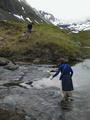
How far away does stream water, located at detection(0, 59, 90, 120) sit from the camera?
20.7 metres

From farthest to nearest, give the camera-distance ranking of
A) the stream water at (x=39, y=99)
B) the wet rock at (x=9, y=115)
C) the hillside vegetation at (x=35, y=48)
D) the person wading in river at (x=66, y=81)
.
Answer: the hillside vegetation at (x=35, y=48)
the person wading in river at (x=66, y=81)
the stream water at (x=39, y=99)
the wet rock at (x=9, y=115)

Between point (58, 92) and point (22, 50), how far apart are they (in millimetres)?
31956

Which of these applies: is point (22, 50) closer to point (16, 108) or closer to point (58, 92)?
point (58, 92)

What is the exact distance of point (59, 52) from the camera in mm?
59219

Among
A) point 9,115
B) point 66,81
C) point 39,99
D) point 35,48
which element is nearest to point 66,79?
point 66,81

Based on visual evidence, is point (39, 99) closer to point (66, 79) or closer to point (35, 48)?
point (66, 79)

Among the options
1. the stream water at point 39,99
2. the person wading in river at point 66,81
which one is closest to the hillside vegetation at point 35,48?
the stream water at point 39,99

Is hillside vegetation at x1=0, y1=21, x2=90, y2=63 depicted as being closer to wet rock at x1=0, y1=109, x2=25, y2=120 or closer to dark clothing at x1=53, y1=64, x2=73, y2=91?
dark clothing at x1=53, y1=64, x2=73, y2=91

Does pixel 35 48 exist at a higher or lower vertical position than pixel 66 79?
higher

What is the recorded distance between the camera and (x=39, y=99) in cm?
2545

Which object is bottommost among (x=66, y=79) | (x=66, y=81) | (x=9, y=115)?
(x=9, y=115)

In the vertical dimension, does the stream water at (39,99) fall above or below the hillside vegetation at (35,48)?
below

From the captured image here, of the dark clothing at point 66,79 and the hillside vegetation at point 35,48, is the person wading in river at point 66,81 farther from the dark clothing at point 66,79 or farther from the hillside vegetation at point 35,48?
the hillside vegetation at point 35,48

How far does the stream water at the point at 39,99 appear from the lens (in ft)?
67.9
